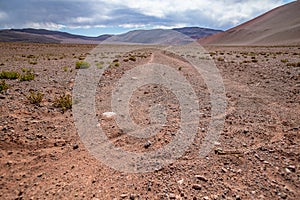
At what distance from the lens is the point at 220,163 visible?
336 centimetres

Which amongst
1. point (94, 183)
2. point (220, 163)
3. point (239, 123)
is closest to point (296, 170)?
point (220, 163)

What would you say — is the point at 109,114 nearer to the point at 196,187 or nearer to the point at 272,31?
the point at 196,187

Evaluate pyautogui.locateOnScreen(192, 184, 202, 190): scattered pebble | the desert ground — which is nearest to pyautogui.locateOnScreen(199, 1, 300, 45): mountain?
the desert ground

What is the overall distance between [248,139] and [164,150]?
166 centimetres

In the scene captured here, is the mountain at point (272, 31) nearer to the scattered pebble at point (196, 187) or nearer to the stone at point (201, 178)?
the stone at point (201, 178)

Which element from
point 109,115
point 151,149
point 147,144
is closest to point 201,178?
point 151,149

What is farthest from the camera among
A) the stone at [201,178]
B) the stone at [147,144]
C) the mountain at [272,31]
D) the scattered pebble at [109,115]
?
the mountain at [272,31]

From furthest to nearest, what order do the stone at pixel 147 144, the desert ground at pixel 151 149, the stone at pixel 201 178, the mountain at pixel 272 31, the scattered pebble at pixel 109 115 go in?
the mountain at pixel 272 31 < the scattered pebble at pixel 109 115 < the stone at pixel 147 144 < the stone at pixel 201 178 < the desert ground at pixel 151 149

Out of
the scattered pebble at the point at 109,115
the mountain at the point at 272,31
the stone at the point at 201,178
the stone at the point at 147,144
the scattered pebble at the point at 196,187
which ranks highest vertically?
the mountain at the point at 272,31

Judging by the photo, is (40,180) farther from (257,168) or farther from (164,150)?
(257,168)

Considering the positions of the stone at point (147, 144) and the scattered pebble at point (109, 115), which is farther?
the scattered pebble at point (109, 115)

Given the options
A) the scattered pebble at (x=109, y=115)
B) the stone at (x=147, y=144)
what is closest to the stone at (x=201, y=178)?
the stone at (x=147, y=144)

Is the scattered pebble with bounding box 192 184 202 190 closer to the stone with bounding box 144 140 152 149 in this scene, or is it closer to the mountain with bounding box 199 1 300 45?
Answer: the stone with bounding box 144 140 152 149

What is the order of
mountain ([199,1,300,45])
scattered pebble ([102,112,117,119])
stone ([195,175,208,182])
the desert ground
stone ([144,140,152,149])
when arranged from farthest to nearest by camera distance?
1. mountain ([199,1,300,45])
2. scattered pebble ([102,112,117,119])
3. stone ([144,140,152,149])
4. stone ([195,175,208,182])
5. the desert ground
